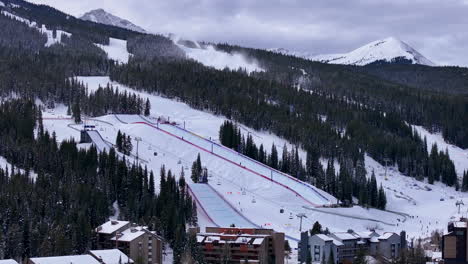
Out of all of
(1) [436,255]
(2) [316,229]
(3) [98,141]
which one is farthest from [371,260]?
(3) [98,141]

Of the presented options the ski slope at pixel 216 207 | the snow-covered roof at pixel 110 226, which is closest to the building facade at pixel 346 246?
the ski slope at pixel 216 207

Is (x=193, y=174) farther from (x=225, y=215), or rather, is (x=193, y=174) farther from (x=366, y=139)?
(x=366, y=139)

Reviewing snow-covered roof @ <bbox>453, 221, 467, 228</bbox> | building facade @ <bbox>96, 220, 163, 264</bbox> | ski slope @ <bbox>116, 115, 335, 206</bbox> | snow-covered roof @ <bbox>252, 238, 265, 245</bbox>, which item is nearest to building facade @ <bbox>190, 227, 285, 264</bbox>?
snow-covered roof @ <bbox>252, 238, 265, 245</bbox>

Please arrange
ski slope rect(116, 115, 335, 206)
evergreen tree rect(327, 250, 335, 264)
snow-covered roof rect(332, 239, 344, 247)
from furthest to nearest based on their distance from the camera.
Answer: ski slope rect(116, 115, 335, 206) < snow-covered roof rect(332, 239, 344, 247) < evergreen tree rect(327, 250, 335, 264)

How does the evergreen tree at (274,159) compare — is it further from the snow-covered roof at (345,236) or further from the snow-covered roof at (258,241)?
the snow-covered roof at (258,241)

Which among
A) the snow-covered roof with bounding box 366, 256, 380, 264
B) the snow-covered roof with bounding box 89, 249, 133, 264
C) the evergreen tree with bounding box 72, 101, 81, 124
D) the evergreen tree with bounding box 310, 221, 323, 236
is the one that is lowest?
the snow-covered roof with bounding box 366, 256, 380, 264

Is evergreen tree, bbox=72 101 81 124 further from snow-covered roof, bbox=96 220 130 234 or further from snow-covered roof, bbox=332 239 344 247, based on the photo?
snow-covered roof, bbox=332 239 344 247

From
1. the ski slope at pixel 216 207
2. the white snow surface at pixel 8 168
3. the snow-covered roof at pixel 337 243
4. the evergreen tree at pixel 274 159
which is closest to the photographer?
the snow-covered roof at pixel 337 243

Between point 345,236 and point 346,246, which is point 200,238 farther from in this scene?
point 345,236
